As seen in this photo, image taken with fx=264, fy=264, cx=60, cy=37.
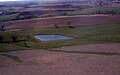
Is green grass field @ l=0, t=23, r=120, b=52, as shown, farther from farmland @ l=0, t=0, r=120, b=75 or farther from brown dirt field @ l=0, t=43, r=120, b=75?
brown dirt field @ l=0, t=43, r=120, b=75

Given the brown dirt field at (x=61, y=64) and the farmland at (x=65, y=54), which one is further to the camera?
the farmland at (x=65, y=54)

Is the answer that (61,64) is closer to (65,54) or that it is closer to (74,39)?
(65,54)

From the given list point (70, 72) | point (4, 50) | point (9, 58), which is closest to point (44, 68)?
point (70, 72)

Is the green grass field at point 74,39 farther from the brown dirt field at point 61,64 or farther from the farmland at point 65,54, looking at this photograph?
the brown dirt field at point 61,64

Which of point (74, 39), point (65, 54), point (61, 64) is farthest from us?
point (74, 39)

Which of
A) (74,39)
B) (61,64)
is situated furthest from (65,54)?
(74,39)

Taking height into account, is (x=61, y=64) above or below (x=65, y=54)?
above

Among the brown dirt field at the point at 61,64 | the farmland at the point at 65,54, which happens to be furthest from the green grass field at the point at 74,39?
the brown dirt field at the point at 61,64

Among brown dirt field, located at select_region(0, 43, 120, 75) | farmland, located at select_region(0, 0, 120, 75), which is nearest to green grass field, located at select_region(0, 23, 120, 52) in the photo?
farmland, located at select_region(0, 0, 120, 75)
